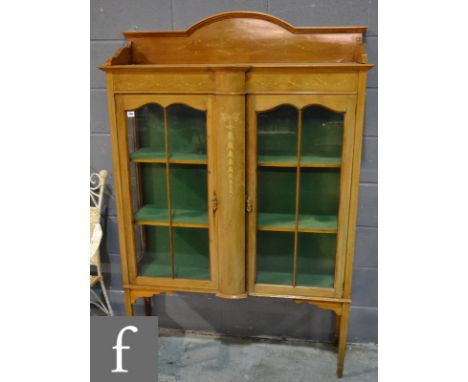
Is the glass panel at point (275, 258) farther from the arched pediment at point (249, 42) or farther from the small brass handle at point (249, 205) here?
the arched pediment at point (249, 42)

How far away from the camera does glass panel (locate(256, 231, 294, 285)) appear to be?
1.92 metres

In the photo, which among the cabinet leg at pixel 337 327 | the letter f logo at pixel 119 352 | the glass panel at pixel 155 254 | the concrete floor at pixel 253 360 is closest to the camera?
the letter f logo at pixel 119 352

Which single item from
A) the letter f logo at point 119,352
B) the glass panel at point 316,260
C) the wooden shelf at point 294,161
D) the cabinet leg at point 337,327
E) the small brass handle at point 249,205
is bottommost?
the cabinet leg at point 337,327

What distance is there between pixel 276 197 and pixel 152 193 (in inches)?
22.1

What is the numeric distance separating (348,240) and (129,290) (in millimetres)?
1028

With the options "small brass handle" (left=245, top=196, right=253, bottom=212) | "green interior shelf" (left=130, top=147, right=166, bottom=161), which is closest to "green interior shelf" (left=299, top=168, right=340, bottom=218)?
"small brass handle" (left=245, top=196, right=253, bottom=212)

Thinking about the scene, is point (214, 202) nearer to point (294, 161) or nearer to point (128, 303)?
point (294, 161)

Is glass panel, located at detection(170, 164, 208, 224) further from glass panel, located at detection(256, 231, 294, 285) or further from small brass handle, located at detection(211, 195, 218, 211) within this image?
glass panel, located at detection(256, 231, 294, 285)

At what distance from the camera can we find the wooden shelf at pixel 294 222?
185 cm

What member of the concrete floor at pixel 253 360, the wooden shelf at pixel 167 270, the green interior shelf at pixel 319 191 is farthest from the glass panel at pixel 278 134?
the concrete floor at pixel 253 360

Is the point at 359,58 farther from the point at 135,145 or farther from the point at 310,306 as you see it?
the point at 310,306

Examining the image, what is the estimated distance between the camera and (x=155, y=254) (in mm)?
2008

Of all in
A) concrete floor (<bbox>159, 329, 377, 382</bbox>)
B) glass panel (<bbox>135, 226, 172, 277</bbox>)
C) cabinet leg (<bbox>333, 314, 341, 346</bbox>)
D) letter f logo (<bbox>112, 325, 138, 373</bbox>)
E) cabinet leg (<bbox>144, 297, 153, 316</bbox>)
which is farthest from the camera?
cabinet leg (<bbox>144, 297, 153, 316</bbox>)

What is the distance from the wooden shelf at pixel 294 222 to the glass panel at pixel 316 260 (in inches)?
1.9
